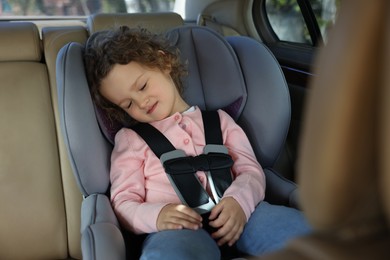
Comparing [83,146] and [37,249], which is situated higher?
[83,146]

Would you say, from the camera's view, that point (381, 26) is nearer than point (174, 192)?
Yes

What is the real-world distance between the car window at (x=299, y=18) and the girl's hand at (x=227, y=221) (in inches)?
43.3

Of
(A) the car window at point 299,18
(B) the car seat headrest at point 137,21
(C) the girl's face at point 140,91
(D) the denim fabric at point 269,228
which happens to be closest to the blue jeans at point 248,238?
(D) the denim fabric at point 269,228

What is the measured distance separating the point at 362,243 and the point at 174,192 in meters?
1.00

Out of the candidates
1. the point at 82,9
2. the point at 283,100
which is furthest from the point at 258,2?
the point at 283,100

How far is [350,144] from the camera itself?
0.46m

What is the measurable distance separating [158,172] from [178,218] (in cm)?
20

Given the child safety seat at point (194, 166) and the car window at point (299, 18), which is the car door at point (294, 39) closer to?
the car window at point (299, 18)

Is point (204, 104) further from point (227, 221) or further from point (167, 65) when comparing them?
point (227, 221)

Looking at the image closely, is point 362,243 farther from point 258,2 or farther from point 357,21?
point 258,2

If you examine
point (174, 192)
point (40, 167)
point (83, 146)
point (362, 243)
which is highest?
point (362, 243)

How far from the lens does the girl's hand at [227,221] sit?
133 cm

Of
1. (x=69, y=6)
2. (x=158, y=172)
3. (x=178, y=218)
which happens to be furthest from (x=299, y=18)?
(x=178, y=218)

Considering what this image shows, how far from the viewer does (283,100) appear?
5.39 ft
